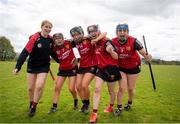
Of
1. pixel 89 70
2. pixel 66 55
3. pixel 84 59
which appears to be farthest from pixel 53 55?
pixel 89 70

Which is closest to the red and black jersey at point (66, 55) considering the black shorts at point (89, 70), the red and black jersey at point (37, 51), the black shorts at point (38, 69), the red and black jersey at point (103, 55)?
the red and black jersey at point (37, 51)

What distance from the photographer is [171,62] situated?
15050cm

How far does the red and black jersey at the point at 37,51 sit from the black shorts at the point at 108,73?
1789 millimetres

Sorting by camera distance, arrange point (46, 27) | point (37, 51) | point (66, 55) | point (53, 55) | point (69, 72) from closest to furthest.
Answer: point (46, 27)
point (37, 51)
point (66, 55)
point (69, 72)
point (53, 55)

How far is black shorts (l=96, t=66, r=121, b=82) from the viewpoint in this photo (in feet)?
30.2

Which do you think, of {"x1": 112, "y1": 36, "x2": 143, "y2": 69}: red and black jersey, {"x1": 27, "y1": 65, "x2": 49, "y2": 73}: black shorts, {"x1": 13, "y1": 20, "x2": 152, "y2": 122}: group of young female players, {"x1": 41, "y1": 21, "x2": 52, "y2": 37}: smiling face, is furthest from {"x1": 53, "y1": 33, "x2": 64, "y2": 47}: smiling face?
{"x1": 112, "y1": 36, "x2": 143, "y2": 69}: red and black jersey

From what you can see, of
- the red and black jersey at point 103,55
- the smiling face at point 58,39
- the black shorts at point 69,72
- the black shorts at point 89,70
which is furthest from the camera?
the black shorts at point 69,72

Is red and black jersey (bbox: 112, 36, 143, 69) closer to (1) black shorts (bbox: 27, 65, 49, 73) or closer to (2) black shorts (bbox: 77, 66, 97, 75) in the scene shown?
(2) black shorts (bbox: 77, 66, 97, 75)

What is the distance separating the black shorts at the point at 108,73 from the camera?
9.20 m

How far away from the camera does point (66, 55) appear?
985cm

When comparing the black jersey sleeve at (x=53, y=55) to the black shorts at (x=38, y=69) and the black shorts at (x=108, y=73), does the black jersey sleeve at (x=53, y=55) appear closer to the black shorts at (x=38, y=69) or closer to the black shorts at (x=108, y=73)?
the black shorts at (x=38, y=69)

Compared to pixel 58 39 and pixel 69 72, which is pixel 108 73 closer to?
pixel 69 72

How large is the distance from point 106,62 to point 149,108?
3331mm

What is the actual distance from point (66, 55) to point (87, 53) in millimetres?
729
